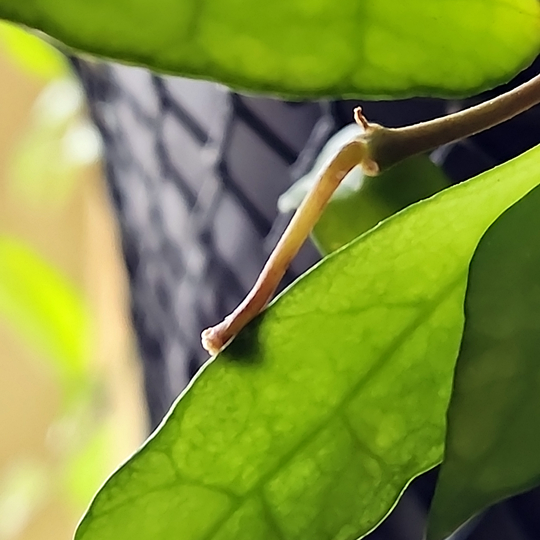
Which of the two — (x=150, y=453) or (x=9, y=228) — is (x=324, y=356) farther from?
(x=9, y=228)

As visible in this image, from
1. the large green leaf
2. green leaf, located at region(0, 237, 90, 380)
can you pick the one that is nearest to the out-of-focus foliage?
green leaf, located at region(0, 237, 90, 380)

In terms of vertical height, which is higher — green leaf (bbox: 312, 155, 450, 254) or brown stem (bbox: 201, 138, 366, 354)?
green leaf (bbox: 312, 155, 450, 254)

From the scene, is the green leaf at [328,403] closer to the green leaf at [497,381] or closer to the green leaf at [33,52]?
the green leaf at [497,381]

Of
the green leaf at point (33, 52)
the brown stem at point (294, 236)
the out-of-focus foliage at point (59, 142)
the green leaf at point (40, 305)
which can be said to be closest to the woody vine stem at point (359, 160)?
the brown stem at point (294, 236)

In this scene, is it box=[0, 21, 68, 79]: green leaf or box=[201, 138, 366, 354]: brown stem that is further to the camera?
box=[0, 21, 68, 79]: green leaf

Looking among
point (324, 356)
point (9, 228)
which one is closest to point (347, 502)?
point (324, 356)

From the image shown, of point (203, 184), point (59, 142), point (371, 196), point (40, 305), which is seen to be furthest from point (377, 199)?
point (59, 142)

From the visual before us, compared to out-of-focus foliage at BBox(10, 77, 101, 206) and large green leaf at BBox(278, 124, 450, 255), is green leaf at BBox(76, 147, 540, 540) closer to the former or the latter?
large green leaf at BBox(278, 124, 450, 255)
